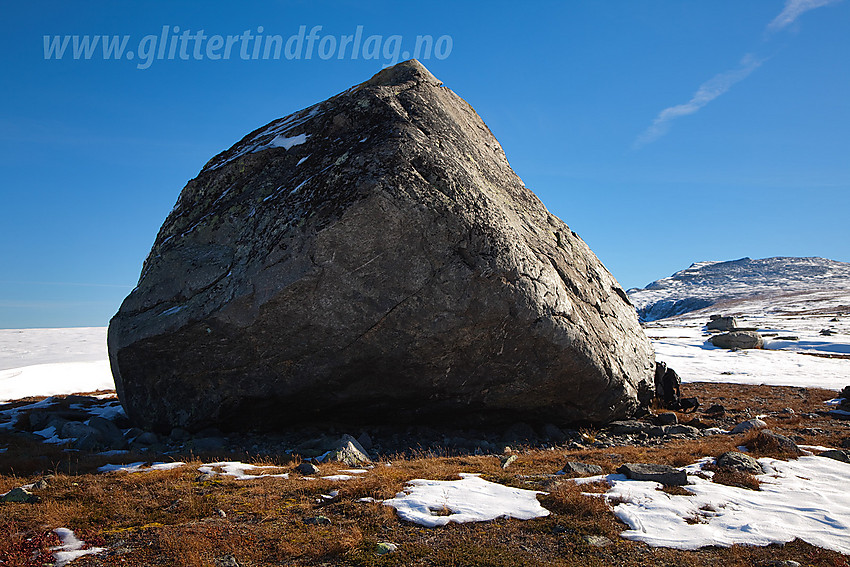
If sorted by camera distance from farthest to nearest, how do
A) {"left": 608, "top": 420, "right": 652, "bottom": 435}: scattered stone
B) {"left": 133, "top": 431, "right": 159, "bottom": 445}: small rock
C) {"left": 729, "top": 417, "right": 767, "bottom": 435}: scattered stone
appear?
{"left": 608, "top": 420, "right": 652, "bottom": 435}: scattered stone < {"left": 729, "top": 417, "right": 767, "bottom": 435}: scattered stone < {"left": 133, "top": 431, "right": 159, "bottom": 445}: small rock

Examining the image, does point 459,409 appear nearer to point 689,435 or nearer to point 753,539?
point 689,435

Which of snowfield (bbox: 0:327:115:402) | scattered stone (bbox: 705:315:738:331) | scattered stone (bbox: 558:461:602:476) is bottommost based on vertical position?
scattered stone (bbox: 558:461:602:476)

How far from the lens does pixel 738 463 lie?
908 centimetres

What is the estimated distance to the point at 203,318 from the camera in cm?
Result: 1162

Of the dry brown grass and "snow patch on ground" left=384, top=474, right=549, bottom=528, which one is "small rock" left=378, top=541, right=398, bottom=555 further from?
"snow patch on ground" left=384, top=474, right=549, bottom=528

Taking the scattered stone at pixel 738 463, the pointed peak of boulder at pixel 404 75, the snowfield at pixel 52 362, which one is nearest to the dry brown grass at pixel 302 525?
the scattered stone at pixel 738 463

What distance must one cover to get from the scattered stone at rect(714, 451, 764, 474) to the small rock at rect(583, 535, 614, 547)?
4.42 meters

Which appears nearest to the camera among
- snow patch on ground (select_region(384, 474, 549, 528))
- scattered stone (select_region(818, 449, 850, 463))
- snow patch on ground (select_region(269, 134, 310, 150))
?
snow patch on ground (select_region(384, 474, 549, 528))

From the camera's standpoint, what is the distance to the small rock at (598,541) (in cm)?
584

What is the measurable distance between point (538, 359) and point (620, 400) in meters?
3.23

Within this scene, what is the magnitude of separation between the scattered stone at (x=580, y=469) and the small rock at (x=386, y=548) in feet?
14.2

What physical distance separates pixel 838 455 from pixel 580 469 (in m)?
5.83

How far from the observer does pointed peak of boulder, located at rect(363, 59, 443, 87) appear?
48.7 feet

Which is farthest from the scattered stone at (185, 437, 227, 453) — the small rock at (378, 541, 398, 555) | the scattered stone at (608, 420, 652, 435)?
the scattered stone at (608, 420, 652, 435)
